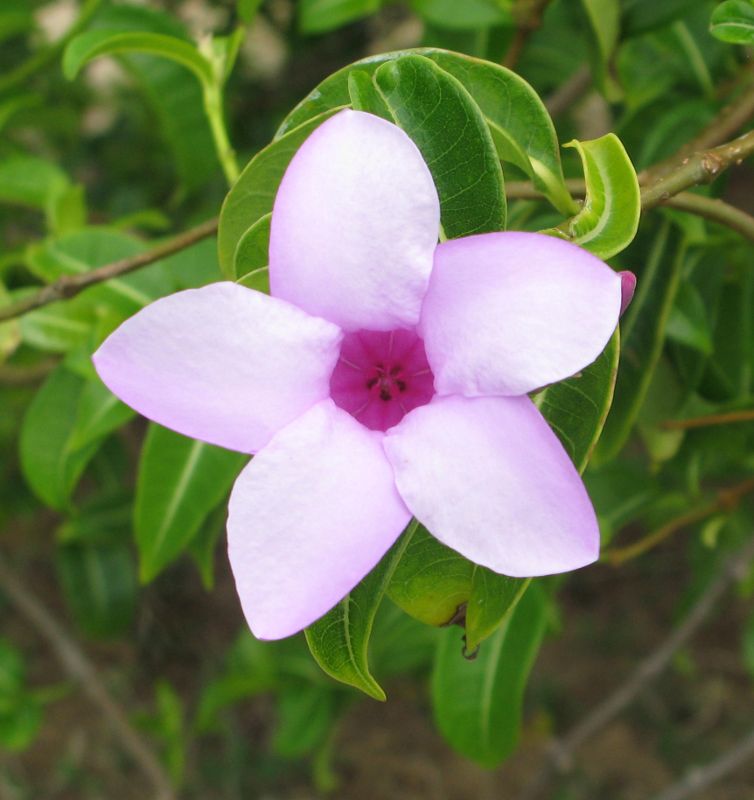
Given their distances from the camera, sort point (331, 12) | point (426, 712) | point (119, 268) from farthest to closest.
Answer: point (426, 712) → point (331, 12) → point (119, 268)

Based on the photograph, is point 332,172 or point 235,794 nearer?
point 332,172

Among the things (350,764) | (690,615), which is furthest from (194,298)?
(350,764)

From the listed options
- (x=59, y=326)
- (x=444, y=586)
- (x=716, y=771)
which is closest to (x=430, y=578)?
(x=444, y=586)

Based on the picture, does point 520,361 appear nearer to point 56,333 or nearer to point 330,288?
point 330,288

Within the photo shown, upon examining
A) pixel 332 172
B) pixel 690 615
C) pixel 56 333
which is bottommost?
pixel 690 615

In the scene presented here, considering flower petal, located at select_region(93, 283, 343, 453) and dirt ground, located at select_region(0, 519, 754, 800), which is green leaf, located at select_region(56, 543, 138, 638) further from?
flower petal, located at select_region(93, 283, 343, 453)

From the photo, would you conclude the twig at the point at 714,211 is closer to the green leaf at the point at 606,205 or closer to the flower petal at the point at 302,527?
the green leaf at the point at 606,205

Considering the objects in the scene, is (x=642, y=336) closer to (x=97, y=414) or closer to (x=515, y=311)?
(x=515, y=311)
